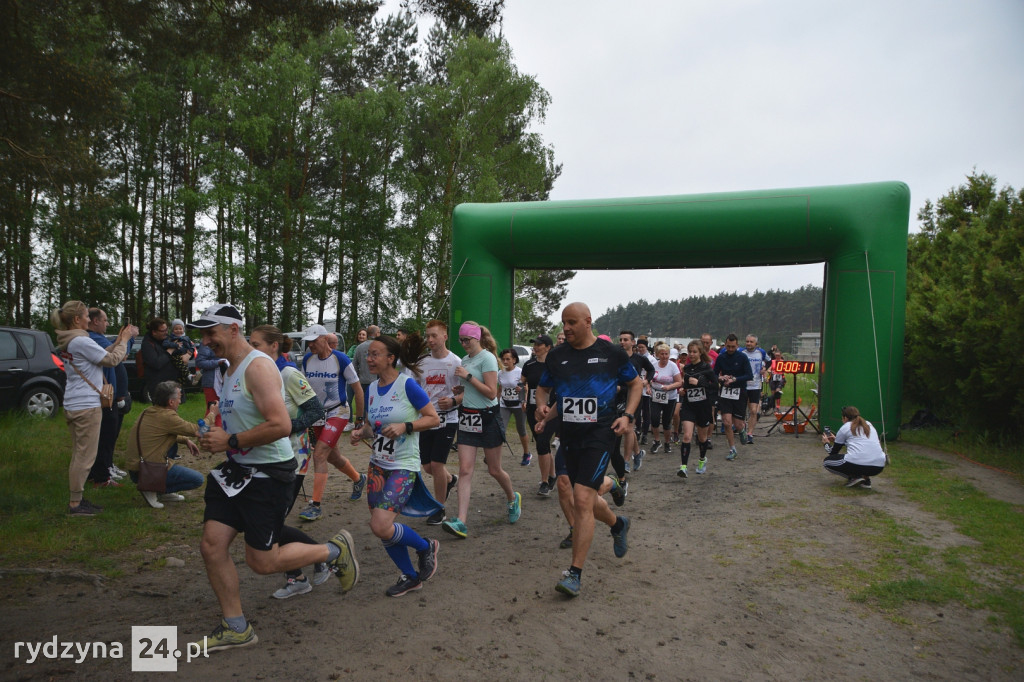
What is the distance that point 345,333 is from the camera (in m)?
30.0

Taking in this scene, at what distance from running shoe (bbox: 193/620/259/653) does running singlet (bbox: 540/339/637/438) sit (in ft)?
8.38

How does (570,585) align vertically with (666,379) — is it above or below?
below

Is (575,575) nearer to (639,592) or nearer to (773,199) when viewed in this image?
(639,592)

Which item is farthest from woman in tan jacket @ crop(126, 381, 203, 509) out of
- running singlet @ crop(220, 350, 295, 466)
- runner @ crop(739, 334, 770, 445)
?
runner @ crop(739, 334, 770, 445)

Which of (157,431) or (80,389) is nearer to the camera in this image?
(80,389)

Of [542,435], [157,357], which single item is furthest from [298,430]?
[157,357]

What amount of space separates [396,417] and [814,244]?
32.0ft

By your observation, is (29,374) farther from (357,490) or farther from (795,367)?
(795,367)

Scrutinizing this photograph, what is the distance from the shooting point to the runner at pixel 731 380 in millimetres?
11281

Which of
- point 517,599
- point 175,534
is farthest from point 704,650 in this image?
point 175,534

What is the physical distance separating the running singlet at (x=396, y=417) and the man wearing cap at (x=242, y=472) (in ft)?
2.95

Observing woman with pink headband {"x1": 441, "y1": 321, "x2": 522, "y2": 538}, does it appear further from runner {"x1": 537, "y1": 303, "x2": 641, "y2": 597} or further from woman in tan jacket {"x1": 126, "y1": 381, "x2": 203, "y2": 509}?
woman in tan jacket {"x1": 126, "y1": 381, "x2": 203, "y2": 509}

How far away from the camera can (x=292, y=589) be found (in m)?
4.82

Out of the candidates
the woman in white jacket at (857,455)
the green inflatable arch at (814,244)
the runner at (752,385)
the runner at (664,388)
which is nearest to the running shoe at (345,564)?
the woman in white jacket at (857,455)
